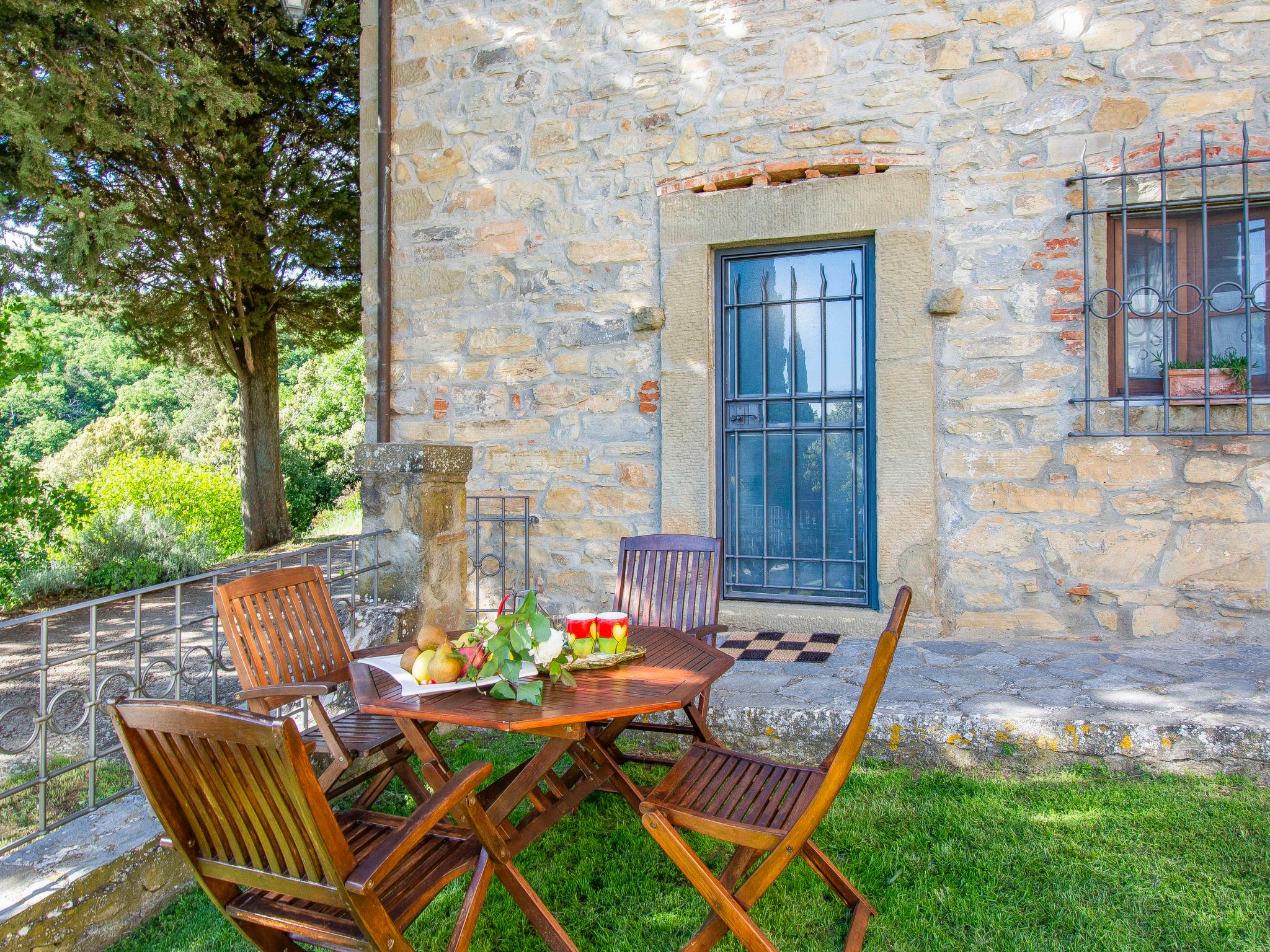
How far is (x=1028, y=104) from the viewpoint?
4070 mm

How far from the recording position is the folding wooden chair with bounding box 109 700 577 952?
1.44 metres

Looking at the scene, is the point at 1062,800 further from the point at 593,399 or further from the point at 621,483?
the point at 593,399

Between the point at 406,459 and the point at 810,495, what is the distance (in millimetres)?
2166

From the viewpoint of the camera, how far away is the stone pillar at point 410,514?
3.64 metres

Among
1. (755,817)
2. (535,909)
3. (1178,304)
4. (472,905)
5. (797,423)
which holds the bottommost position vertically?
(535,909)

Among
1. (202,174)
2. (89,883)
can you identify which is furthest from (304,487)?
(89,883)

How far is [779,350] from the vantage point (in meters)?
4.57

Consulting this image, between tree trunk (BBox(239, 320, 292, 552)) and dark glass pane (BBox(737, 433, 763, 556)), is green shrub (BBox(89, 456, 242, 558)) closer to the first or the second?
tree trunk (BBox(239, 320, 292, 552))

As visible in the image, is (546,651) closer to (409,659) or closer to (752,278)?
(409,659)

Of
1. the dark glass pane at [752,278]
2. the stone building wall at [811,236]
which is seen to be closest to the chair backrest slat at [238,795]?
the stone building wall at [811,236]

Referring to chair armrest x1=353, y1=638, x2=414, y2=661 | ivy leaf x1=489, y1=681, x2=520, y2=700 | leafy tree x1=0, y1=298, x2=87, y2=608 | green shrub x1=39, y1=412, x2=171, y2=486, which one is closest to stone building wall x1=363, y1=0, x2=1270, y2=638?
chair armrest x1=353, y1=638, x2=414, y2=661

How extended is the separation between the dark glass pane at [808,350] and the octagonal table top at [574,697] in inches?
93.4

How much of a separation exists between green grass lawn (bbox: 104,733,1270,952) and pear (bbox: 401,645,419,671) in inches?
25.3

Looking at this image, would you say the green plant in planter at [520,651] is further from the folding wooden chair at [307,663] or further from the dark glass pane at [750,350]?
the dark glass pane at [750,350]
